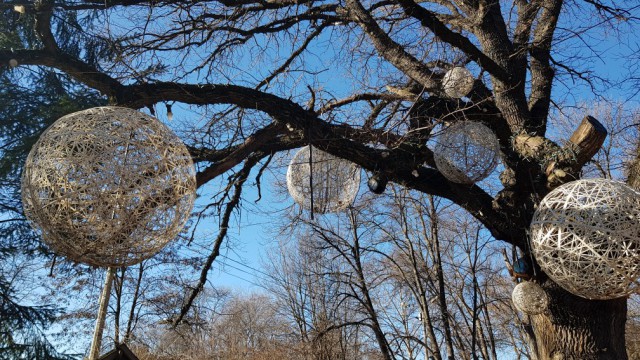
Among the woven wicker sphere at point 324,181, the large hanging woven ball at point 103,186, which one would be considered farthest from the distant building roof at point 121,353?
the woven wicker sphere at point 324,181

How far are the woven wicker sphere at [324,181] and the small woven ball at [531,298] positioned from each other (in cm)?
174

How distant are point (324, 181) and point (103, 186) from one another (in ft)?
8.06

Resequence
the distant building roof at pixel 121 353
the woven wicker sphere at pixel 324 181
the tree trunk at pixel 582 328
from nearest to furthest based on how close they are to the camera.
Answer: the distant building roof at pixel 121 353 → the tree trunk at pixel 582 328 → the woven wicker sphere at pixel 324 181

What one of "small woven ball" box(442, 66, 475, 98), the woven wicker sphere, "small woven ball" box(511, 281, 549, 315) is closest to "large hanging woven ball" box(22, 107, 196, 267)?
the woven wicker sphere

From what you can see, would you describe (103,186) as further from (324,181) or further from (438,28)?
(438,28)

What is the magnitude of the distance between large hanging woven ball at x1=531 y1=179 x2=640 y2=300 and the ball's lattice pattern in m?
0.83

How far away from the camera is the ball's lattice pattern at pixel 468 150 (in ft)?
15.3

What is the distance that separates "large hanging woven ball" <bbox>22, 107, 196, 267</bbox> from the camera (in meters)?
3.10

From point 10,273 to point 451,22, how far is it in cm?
708

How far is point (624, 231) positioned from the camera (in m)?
3.61

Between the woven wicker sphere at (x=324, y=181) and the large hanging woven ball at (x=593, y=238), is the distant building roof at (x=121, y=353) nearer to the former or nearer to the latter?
the woven wicker sphere at (x=324, y=181)

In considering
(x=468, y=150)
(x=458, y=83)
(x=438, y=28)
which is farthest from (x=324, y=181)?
(x=438, y=28)

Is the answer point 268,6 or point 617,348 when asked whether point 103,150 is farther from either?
point 617,348

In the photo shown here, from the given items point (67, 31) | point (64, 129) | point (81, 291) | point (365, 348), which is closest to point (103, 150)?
point (64, 129)
